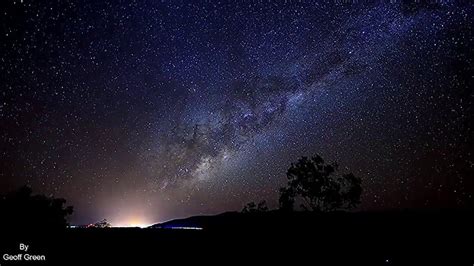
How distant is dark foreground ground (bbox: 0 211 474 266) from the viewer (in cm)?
939

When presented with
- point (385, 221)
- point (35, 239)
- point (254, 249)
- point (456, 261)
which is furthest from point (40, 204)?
point (456, 261)

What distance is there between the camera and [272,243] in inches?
439

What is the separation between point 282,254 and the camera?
11047mm

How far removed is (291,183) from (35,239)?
30.8 m

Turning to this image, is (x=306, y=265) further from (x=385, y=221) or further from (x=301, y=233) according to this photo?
(x=385, y=221)

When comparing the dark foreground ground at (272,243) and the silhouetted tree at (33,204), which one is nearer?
the dark foreground ground at (272,243)

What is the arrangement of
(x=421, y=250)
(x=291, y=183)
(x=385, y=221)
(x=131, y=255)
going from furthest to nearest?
(x=291, y=183)
(x=385, y=221)
(x=421, y=250)
(x=131, y=255)

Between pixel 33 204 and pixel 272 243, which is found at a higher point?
pixel 33 204

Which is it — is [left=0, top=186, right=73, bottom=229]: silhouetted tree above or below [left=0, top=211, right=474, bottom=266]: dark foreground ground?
above

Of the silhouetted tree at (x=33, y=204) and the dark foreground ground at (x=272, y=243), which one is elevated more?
the silhouetted tree at (x=33, y=204)

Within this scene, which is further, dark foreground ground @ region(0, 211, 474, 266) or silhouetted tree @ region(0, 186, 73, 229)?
silhouetted tree @ region(0, 186, 73, 229)

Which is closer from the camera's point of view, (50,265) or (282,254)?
(50,265)

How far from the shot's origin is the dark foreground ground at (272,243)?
939cm

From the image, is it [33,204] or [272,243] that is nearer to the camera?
[272,243]
